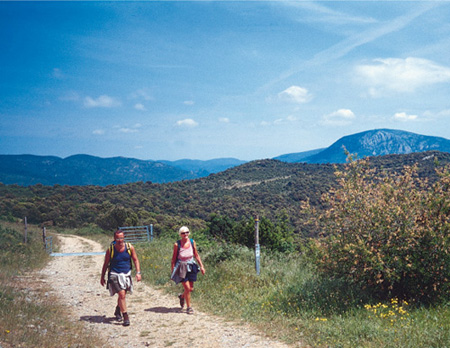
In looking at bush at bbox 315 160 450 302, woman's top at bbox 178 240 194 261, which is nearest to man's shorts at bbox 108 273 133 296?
woman's top at bbox 178 240 194 261

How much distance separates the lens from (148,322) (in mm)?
6492

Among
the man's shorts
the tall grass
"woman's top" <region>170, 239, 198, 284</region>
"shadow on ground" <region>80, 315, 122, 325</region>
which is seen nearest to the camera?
the tall grass

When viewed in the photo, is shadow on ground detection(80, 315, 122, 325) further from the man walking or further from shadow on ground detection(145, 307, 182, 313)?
shadow on ground detection(145, 307, 182, 313)

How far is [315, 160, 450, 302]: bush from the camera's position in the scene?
6.12m

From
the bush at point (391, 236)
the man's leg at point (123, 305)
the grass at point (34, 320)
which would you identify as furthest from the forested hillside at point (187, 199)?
the grass at point (34, 320)

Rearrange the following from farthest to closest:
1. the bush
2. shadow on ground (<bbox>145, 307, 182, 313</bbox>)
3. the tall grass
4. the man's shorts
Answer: shadow on ground (<bbox>145, 307, 182, 313</bbox>), the man's shorts, the bush, the tall grass

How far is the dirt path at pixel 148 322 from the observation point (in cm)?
545

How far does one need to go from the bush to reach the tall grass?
0.43 metres

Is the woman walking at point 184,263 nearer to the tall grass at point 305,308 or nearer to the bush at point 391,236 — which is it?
the tall grass at point 305,308

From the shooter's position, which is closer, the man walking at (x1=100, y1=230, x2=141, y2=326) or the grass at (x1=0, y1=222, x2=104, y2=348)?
the grass at (x1=0, y1=222, x2=104, y2=348)

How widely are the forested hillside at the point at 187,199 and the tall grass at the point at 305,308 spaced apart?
1.71 m

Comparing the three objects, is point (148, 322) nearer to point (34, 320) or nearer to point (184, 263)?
point (184, 263)

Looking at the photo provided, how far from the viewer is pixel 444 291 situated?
6.32m

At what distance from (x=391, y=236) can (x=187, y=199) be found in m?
60.6
